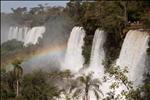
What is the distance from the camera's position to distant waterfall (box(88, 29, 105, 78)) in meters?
46.9

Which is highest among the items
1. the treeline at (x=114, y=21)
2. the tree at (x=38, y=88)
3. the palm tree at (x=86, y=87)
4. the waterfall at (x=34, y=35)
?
the treeline at (x=114, y=21)

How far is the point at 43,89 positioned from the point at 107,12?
13.1 meters

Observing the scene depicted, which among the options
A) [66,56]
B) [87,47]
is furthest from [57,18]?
[87,47]

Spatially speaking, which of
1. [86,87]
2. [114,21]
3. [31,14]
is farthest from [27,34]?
[86,87]

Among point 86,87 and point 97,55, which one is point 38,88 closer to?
point 97,55

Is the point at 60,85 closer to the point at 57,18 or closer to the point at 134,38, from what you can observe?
the point at 134,38

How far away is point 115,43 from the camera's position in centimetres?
4641

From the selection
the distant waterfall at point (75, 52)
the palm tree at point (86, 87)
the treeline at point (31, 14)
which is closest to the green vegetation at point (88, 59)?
the palm tree at point (86, 87)

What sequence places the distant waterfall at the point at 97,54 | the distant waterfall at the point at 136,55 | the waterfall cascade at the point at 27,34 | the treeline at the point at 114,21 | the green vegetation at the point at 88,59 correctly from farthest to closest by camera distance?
the waterfall cascade at the point at 27,34
the distant waterfall at the point at 97,54
the treeline at the point at 114,21
the green vegetation at the point at 88,59
the distant waterfall at the point at 136,55

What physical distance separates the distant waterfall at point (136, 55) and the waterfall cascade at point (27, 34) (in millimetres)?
50204

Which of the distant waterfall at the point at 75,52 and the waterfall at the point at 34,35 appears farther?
the waterfall at the point at 34,35

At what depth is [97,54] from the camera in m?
47.8

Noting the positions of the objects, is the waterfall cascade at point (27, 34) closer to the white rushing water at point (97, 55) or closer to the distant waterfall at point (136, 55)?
→ the white rushing water at point (97, 55)

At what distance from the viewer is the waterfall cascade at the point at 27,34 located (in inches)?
3511
